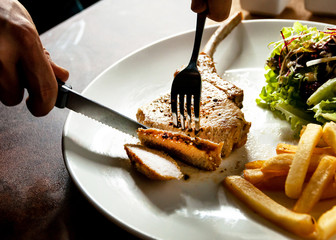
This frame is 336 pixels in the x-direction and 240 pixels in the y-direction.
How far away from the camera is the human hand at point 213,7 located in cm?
256

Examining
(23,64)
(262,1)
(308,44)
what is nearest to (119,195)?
(23,64)

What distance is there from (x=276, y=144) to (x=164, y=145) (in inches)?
31.4

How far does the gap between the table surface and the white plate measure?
0.58 feet

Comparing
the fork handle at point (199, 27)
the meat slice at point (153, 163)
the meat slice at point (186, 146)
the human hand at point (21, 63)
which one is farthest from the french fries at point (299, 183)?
the human hand at point (21, 63)

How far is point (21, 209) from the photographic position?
2344mm

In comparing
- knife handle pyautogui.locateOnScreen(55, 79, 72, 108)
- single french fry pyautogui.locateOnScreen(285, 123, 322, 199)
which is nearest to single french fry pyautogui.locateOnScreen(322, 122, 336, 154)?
single french fry pyautogui.locateOnScreen(285, 123, 322, 199)

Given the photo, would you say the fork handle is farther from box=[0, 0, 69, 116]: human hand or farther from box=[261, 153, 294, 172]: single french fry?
box=[0, 0, 69, 116]: human hand

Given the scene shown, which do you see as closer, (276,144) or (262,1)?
(276,144)

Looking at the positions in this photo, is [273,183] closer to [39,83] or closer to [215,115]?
[215,115]

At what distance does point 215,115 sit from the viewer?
2615 millimetres

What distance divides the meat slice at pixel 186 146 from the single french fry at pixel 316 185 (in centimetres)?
56

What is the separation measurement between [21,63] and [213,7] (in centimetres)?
130

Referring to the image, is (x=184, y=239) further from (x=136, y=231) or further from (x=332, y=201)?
(x=332, y=201)

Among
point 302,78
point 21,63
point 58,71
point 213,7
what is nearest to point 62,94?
point 58,71
